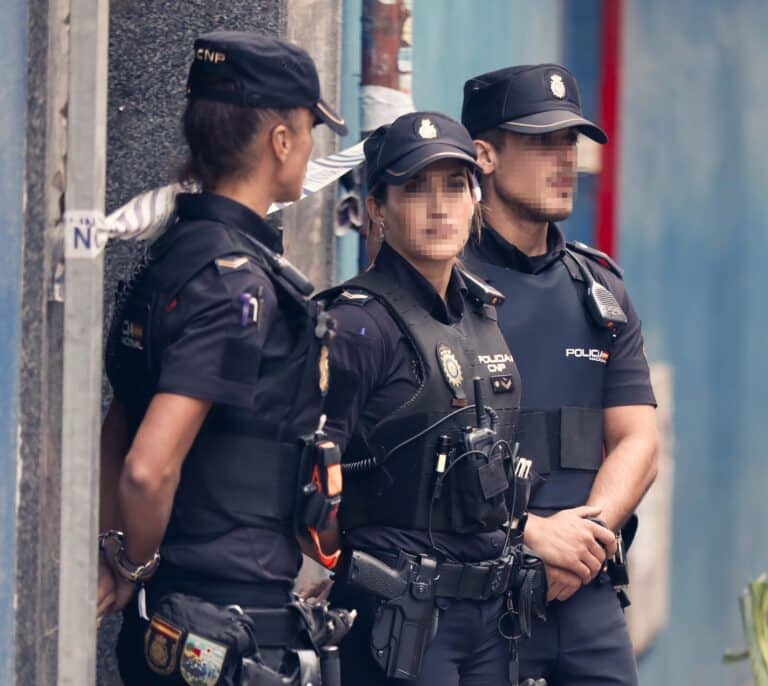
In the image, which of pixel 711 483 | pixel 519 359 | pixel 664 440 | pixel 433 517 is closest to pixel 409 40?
pixel 519 359

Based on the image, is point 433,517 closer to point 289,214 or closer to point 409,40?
point 289,214

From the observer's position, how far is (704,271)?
7312 mm

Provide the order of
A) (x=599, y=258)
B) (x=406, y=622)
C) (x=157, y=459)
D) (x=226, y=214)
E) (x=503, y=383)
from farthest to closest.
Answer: (x=599, y=258)
(x=503, y=383)
(x=406, y=622)
(x=226, y=214)
(x=157, y=459)

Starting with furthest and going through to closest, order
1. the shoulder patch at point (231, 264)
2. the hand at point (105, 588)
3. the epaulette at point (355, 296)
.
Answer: the epaulette at point (355, 296) < the hand at point (105, 588) < the shoulder patch at point (231, 264)

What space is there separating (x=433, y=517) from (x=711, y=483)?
4.09 meters

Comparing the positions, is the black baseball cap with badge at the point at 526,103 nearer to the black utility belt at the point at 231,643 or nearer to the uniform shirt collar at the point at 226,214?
the uniform shirt collar at the point at 226,214

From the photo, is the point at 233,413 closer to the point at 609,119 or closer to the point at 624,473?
the point at 624,473

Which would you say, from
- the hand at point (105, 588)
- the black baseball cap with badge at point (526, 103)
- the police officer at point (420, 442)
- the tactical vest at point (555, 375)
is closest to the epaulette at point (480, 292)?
the police officer at point (420, 442)

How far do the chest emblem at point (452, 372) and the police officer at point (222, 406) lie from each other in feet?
1.24

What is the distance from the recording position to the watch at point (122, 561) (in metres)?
3.18

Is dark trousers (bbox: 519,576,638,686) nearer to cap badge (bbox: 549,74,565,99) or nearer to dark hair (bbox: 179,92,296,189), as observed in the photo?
cap badge (bbox: 549,74,565,99)

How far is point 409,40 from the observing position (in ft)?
15.5

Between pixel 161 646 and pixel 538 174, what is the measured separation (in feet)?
5.25

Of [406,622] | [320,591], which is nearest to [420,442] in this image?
[406,622]
